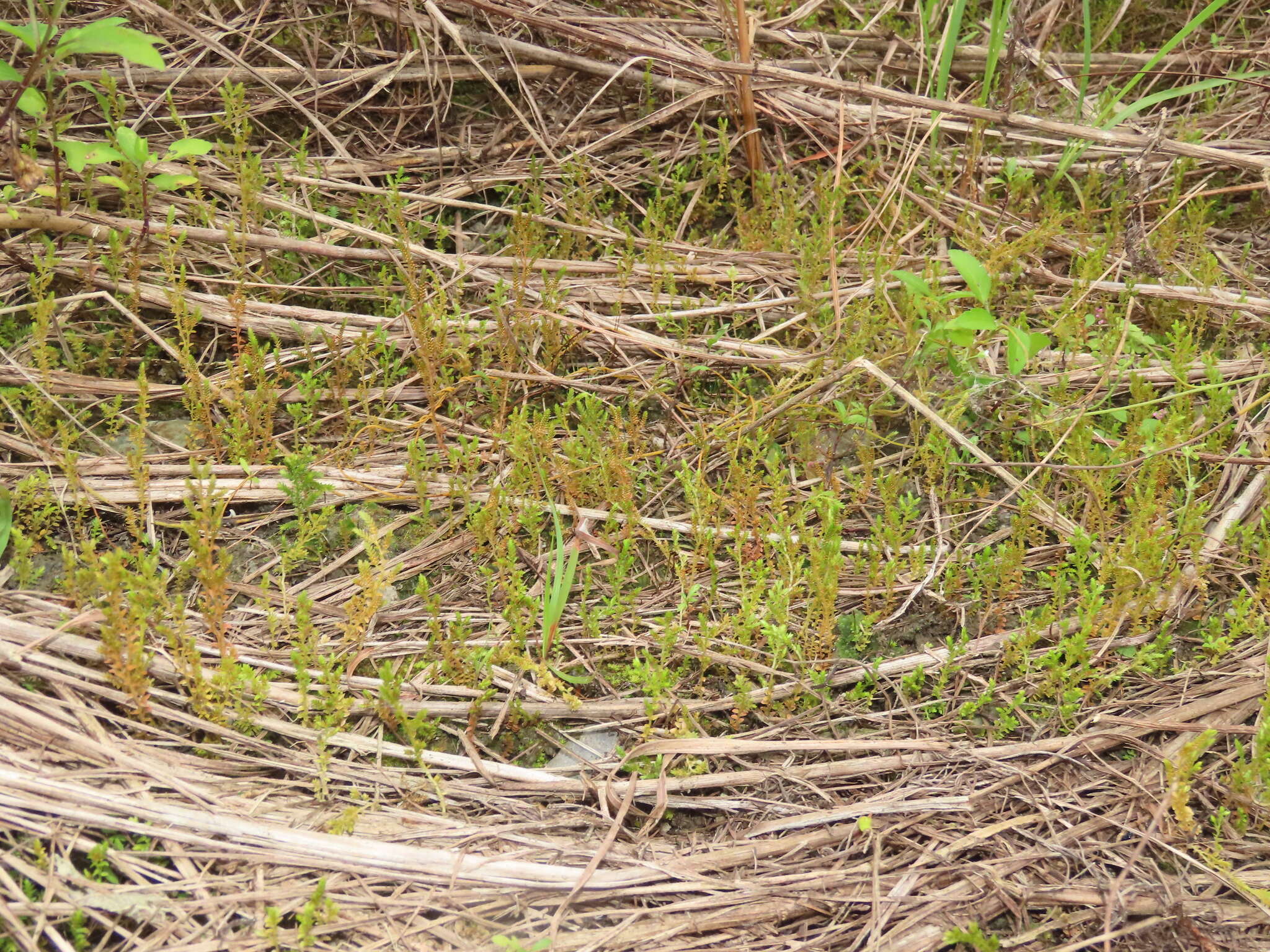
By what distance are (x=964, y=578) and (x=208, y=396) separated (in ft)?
6.89

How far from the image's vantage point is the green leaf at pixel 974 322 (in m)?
2.71

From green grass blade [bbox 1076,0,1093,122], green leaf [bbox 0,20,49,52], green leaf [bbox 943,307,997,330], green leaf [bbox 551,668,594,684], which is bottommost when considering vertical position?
green leaf [bbox 551,668,594,684]

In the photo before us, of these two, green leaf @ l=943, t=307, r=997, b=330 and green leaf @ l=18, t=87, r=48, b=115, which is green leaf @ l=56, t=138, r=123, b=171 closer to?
green leaf @ l=18, t=87, r=48, b=115

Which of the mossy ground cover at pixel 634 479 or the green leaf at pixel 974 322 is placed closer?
the mossy ground cover at pixel 634 479

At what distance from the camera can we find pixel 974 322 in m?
2.72

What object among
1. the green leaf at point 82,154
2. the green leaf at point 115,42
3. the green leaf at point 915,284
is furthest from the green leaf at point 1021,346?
the green leaf at point 82,154

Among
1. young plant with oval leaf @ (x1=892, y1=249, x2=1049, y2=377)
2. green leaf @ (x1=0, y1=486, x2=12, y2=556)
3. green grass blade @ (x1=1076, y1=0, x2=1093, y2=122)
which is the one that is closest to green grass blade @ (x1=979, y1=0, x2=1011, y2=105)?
green grass blade @ (x1=1076, y1=0, x2=1093, y2=122)

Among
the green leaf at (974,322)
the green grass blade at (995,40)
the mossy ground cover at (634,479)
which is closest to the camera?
the mossy ground cover at (634,479)

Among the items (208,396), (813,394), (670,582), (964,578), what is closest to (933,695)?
(964,578)

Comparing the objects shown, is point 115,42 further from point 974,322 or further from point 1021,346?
point 1021,346

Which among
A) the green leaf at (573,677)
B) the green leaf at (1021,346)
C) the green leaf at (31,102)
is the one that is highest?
the green leaf at (31,102)

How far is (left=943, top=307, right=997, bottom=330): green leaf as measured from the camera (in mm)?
2715

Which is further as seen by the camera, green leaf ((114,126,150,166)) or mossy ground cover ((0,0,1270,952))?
green leaf ((114,126,150,166))

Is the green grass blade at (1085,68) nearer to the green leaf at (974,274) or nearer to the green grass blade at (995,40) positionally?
the green grass blade at (995,40)
